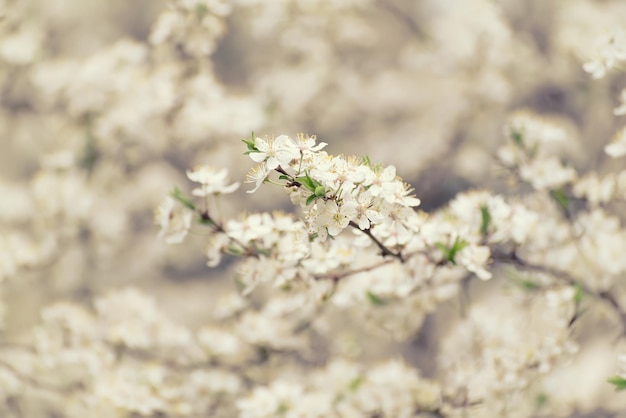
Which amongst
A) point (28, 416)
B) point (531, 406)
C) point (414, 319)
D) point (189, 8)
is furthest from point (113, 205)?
point (531, 406)

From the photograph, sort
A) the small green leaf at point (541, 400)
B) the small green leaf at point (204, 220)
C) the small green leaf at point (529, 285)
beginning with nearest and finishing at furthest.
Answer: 1. the small green leaf at point (204, 220)
2. the small green leaf at point (529, 285)
3. the small green leaf at point (541, 400)

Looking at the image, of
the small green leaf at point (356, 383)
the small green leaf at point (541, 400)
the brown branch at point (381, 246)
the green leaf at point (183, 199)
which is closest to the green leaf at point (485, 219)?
the brown branch at point (381, 246)

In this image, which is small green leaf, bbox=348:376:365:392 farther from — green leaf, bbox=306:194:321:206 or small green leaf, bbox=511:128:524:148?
green leaf, bbox=306:194:321:206

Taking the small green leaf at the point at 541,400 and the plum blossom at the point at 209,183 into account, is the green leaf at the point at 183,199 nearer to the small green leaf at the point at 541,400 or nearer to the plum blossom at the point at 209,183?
the plum blossom at the point at 209,183

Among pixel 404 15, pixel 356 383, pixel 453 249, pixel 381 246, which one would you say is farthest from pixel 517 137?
pixel 404 15

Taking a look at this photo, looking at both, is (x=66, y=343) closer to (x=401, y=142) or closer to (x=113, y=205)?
(x=113, y=205)

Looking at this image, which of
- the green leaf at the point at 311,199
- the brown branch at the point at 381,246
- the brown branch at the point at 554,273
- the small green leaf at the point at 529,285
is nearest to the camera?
the green leaf at the point at 311,199

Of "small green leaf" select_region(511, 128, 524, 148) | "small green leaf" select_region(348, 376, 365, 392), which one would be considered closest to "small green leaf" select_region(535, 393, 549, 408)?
"small green leaf" select_region(348, 376, 365, 392)
